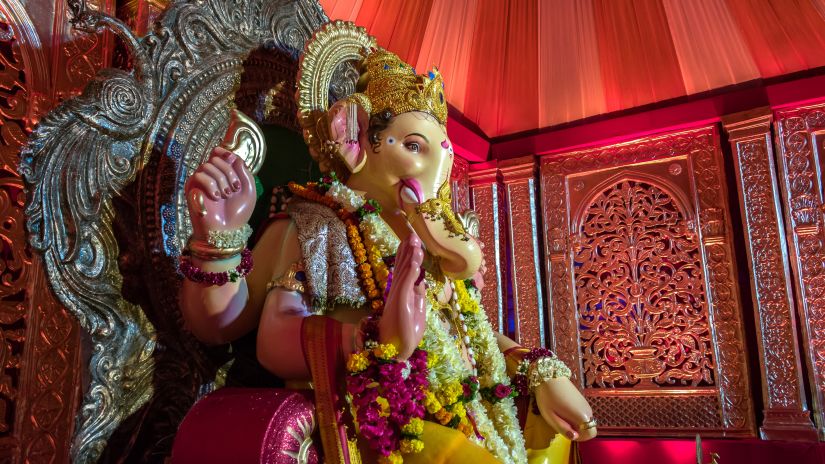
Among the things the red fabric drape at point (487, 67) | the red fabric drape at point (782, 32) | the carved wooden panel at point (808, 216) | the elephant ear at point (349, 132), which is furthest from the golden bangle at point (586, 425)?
the red fabric drape at point (782, 32)

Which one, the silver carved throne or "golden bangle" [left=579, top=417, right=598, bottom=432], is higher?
the silver carved throne

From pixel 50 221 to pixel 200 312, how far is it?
1.11 feet

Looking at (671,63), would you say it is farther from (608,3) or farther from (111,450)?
(111,450)

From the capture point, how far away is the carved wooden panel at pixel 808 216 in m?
2.74

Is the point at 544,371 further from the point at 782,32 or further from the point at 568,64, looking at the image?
the point at 782,32

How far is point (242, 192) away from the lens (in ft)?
3.65

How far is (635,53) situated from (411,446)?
2692mm

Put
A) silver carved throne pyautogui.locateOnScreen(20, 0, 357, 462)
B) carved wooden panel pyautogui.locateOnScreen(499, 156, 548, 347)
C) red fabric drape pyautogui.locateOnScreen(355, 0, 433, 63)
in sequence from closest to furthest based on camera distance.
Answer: silver carved throne pyautogui.locateOnScreen(20, 0, 357, 462) < red fabric drape pyautogui.locateOnScreen(355, 0, 433, 63) < carved wooden panel pyautogui.locateOnScreen(499, 156, 548, 347)

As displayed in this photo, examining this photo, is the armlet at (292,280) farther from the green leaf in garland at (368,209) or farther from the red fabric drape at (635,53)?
the red fabric drape at (635,53)

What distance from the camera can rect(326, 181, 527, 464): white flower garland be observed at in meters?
1.23

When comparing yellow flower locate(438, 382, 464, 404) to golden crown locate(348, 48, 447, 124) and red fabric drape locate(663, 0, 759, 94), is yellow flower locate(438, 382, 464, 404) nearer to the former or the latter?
golden crown locate(348, 48, 447, 124)

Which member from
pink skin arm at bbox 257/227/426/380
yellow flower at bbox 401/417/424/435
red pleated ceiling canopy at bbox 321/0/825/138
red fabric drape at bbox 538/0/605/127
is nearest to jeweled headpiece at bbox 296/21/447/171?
pink skin arm at bbox 257/227/426/380

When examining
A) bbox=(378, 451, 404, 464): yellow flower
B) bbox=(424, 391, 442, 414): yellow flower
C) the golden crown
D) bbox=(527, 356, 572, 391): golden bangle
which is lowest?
bbox=(378, 451, 404, 464): yellow flower

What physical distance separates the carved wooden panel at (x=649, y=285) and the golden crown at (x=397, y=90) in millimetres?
2093
